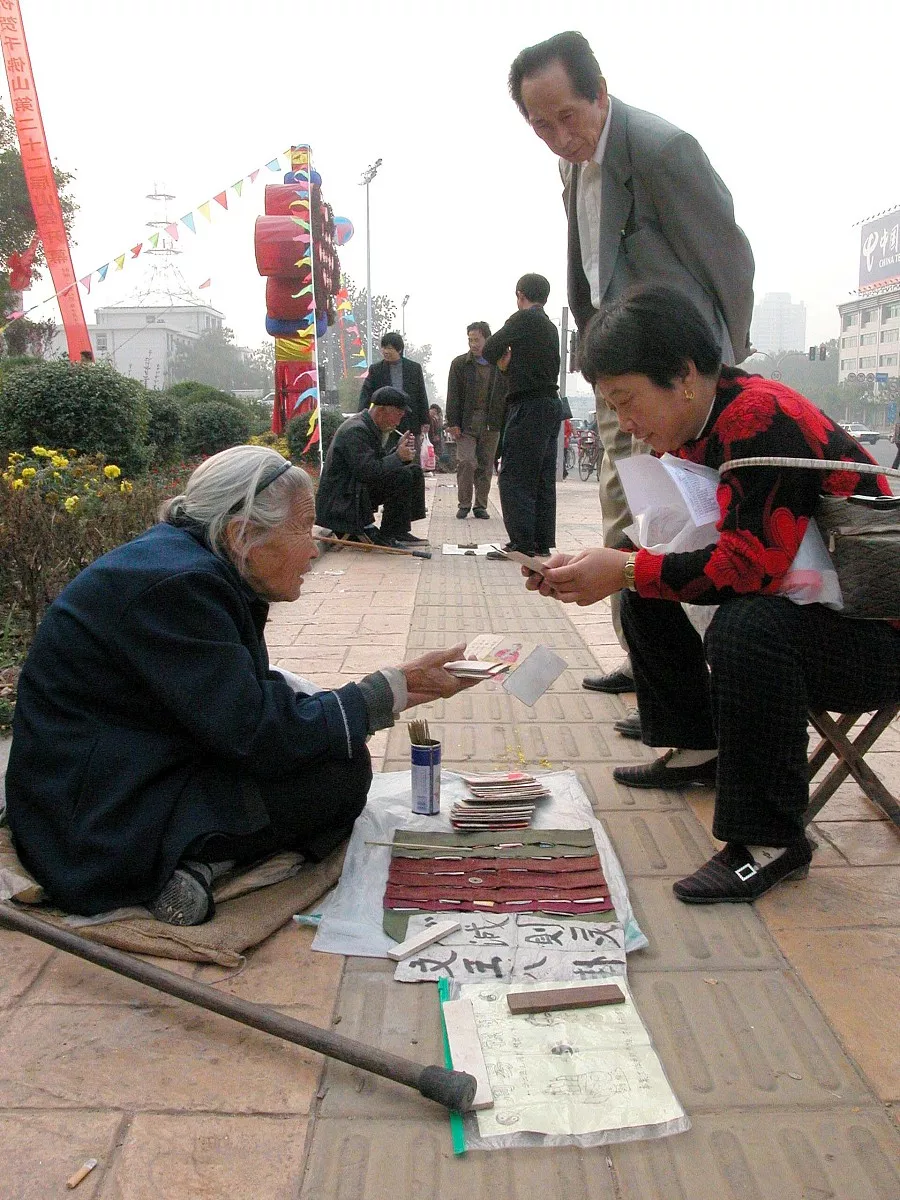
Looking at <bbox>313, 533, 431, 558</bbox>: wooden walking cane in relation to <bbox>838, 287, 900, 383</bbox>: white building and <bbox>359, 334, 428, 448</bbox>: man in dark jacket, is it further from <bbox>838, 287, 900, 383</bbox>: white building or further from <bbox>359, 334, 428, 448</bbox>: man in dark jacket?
<bbox>838, 287, 900, 383</bbox>: white building

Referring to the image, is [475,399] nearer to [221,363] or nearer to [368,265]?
[368,265]

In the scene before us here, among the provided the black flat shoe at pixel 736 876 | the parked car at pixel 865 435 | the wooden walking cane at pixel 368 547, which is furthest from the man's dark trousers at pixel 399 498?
the black flat shoe at pixel 736 876

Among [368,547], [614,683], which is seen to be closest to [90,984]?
[614,683]

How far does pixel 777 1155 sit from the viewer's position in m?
1.63

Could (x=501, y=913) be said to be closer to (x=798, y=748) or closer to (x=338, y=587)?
(x=798, y=748)

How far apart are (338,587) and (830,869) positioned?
4647 millimetres

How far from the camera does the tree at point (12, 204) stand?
83.5ft

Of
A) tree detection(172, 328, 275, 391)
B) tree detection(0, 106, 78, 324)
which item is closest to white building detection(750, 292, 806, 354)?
tree detection(172, 328, 275, 391)

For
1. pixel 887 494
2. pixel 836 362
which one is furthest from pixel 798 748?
pixel 836 362

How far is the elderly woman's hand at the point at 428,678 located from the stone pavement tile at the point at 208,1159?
108 centimetres

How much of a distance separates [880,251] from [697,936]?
7935 centimetres

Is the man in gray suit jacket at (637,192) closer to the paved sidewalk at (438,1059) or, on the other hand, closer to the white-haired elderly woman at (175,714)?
the paved sidewalk at (438,1059)

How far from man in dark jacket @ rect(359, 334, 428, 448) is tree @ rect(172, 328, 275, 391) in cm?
5186

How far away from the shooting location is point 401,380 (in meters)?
9.43
